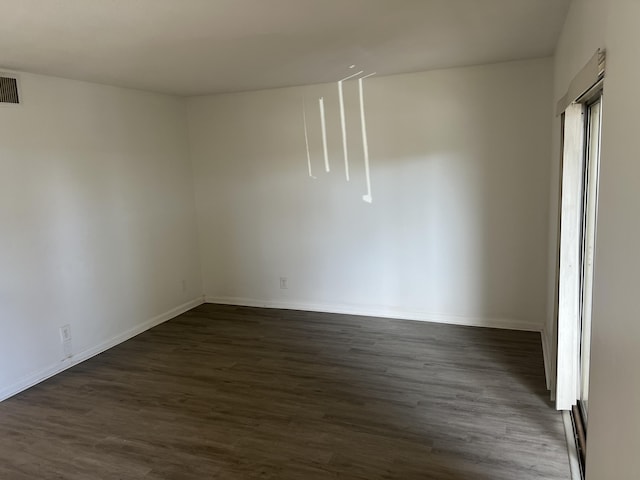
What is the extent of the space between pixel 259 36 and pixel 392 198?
7.12ft

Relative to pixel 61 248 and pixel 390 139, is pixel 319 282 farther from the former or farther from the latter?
pixel 61 248

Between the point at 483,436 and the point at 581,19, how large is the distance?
2.15m

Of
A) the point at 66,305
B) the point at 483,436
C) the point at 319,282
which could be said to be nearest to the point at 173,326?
the point at 66,305

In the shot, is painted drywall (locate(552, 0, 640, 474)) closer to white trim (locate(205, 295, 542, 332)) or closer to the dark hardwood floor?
the dark hardwood floor

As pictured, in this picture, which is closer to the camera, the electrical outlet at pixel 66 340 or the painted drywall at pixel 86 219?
the painted drywall at pixel 86 219

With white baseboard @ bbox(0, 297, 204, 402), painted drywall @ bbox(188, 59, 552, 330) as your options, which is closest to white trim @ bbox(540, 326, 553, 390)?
painted drywall @ bbox(188, 59, 552, 330)

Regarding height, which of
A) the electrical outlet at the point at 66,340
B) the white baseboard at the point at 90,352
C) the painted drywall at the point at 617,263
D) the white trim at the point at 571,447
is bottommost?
the white trim at the point at 571,447

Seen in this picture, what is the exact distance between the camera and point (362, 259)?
4.74 m

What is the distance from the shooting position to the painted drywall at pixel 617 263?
46.4 inches

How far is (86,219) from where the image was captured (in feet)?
13.2

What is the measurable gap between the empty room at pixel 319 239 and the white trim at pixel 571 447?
0.01m

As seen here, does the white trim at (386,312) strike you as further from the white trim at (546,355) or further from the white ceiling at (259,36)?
the white ceiling at (259,36)

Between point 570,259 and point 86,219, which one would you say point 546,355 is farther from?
point 86,219

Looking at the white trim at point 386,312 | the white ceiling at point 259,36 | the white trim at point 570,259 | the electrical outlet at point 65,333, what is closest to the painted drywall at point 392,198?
the white trim at point 386,312
